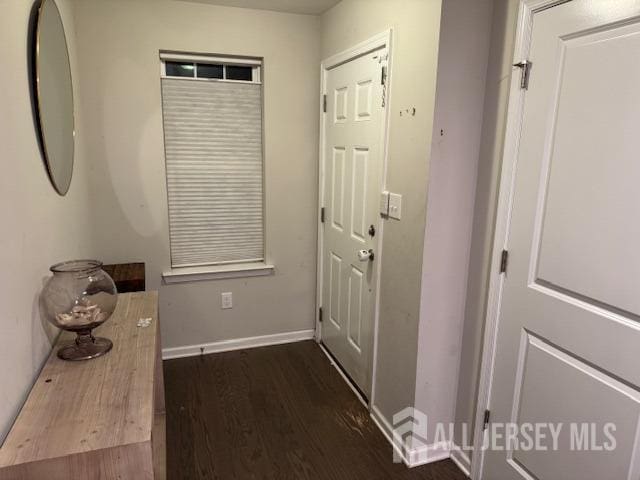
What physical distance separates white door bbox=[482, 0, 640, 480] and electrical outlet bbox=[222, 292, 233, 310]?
195 centimetres

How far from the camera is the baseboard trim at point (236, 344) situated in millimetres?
3000

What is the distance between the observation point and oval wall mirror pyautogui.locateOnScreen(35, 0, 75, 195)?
153 centimetres

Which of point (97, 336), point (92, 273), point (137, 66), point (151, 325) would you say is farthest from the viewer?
point (137, 66)

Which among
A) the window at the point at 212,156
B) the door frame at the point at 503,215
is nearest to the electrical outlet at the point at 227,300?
the window at the point at 212,156

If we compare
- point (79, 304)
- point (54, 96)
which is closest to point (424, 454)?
point (79, 304)

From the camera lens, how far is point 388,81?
2.03 m

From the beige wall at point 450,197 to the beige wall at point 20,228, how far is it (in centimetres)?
146

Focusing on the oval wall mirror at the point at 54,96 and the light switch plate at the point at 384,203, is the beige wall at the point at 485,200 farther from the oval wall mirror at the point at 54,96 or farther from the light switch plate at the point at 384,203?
the oval wall mirror at the point at 54,96

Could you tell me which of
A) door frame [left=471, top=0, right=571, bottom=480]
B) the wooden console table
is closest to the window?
the wooden console table

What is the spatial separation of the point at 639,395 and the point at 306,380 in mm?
1884

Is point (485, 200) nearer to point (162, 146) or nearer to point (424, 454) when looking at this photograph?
point (424, 454)

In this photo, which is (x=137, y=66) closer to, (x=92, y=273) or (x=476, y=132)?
(x=92, y=273)

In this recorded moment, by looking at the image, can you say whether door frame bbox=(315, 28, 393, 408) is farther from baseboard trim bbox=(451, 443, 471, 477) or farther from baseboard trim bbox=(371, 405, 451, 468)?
baseboard trim bbox=(451, 443, 471, 477)

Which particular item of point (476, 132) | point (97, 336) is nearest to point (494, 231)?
point (476, 132)
